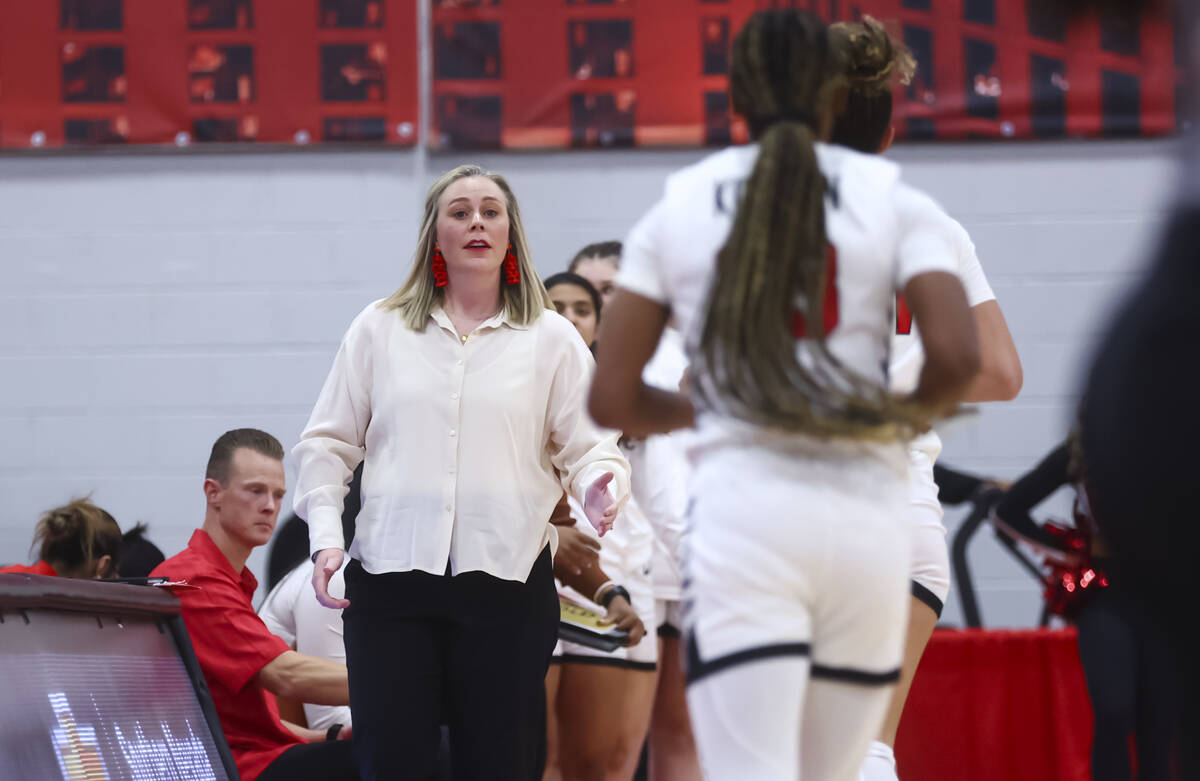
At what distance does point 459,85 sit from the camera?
5.05 metres

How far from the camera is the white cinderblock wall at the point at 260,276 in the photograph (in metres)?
4.98

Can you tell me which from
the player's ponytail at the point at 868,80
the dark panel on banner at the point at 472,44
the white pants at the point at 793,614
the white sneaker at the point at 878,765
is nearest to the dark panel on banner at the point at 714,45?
the dark panel on banner at the point at 472,44

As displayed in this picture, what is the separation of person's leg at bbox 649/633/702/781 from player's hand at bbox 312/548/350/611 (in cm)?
127

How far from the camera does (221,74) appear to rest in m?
5.04

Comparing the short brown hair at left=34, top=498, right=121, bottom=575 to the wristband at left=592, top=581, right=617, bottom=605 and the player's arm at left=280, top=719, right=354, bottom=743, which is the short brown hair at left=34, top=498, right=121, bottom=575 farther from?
the wristband at left=592, top=581, right=617, bottom=605

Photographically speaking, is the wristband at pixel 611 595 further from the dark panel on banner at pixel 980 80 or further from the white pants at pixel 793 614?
the dark panel on banner at pixel 980 80

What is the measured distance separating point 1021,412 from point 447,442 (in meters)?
3.17

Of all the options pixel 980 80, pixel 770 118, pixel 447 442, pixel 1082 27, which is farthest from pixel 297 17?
pixel 1082 27

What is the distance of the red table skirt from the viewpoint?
3691 millimetres

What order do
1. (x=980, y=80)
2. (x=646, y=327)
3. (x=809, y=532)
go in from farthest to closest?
(x=980, y=80) < (x=646, y=327) < (x=809, y=532)

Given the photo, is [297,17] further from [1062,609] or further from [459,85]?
[1062,609]

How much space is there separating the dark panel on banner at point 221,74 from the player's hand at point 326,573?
3130 mm

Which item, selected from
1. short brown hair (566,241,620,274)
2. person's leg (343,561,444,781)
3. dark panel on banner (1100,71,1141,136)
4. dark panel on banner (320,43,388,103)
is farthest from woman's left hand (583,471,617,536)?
dark panel on banner (1100,71,1141,136)

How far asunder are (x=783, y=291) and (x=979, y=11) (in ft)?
12.7
